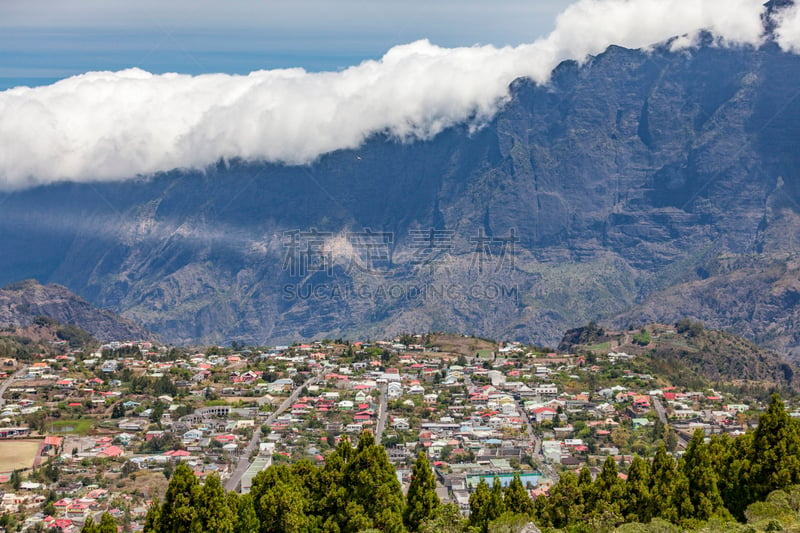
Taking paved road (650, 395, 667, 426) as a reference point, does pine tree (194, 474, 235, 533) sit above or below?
above

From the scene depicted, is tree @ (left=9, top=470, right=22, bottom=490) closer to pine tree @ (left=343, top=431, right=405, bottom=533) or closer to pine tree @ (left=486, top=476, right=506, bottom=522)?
pine tree @ (left=343, top=431, right=405, bottom=533)

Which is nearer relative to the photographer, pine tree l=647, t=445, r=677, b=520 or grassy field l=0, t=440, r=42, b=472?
pine tree l=647, t=445, r=677, b=520

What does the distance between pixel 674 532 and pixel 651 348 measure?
136 m

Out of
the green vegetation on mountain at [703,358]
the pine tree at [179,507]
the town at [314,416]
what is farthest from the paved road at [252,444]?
the green vegetation on mountain at [703,358]

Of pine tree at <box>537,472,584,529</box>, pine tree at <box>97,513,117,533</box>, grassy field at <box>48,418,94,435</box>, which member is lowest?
grassy field at <box>48,418,94,435</box>

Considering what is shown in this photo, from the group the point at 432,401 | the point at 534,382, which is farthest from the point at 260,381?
the point at 534,382

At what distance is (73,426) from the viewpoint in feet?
413

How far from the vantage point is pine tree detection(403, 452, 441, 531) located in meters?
64.2

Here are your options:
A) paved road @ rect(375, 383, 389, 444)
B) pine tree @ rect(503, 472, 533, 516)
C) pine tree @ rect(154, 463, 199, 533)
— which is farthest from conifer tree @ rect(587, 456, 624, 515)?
paved road @ rect(375, 383, 389, 444)

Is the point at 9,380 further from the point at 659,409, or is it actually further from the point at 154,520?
the point at 154,520

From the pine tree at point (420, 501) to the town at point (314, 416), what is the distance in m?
27.2

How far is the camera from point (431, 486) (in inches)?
2571

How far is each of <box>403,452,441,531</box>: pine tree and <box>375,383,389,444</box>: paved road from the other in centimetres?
5171

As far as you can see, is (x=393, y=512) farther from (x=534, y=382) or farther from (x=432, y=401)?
(x=534, y=382)
